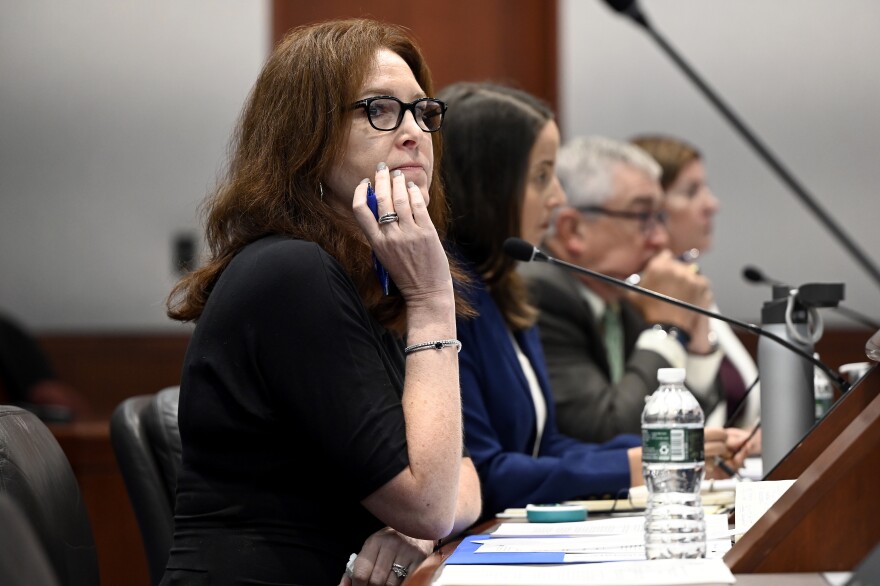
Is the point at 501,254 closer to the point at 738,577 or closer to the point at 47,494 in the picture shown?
the point at 47,494

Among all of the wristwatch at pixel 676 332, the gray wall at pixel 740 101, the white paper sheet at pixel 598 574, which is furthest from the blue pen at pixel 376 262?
the gray wall at pixel 740 101

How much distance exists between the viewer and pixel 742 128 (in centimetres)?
161

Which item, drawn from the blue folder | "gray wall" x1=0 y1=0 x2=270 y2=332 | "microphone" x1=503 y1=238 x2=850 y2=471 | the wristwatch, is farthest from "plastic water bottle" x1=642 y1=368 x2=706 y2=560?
"gray wall" x1=0 y1=0 x2=270 y2=332

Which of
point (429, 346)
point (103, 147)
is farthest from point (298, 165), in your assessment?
point (103, 147)

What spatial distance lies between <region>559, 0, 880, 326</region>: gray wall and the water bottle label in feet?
12.3

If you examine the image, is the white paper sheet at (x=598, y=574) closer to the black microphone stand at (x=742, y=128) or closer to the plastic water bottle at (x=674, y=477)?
the plastic water bottle at (x=674, y=477)

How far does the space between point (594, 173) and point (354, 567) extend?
1.88m

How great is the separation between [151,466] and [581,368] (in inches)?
41.1

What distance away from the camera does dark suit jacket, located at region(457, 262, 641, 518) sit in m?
1.94

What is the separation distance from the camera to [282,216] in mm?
1521

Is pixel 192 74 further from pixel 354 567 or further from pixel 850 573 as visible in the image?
pixel 850 573

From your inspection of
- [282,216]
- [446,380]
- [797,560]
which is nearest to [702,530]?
[797,560]

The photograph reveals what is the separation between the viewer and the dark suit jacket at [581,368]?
242 cm

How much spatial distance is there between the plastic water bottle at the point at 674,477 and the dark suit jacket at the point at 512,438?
0.63 metres
